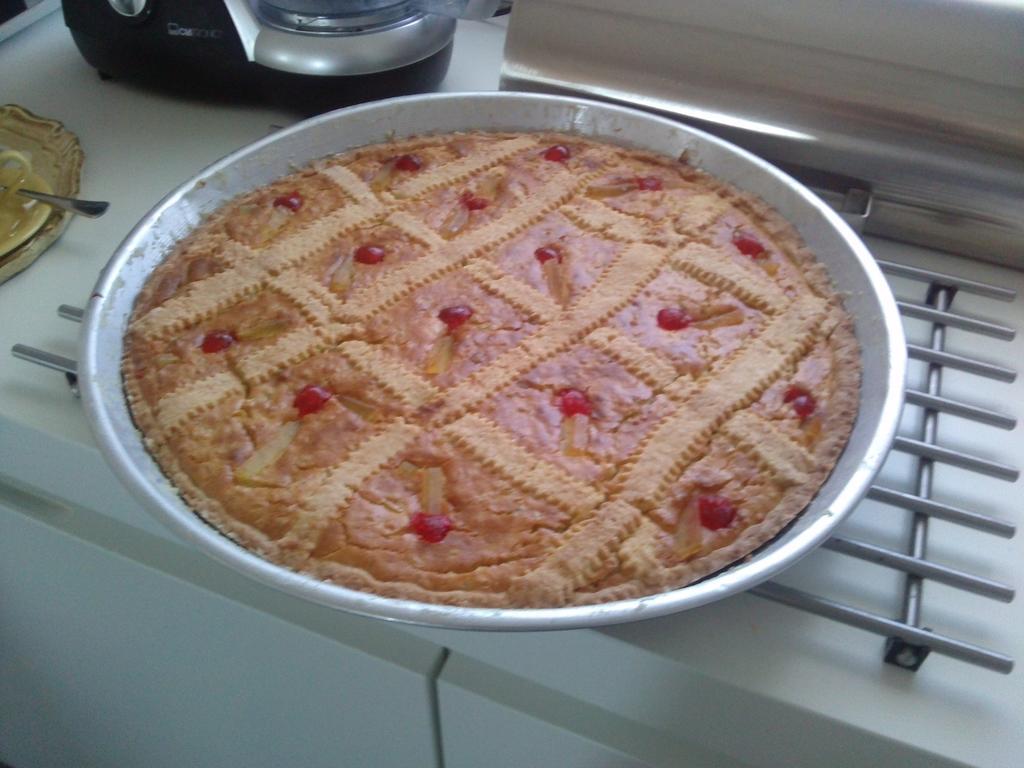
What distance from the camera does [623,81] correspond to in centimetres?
122

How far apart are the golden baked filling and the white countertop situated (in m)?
0.06

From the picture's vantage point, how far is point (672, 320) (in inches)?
38.1

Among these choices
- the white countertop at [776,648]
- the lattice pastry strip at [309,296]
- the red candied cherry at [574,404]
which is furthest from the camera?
the lattice pastry strip at [309,296]

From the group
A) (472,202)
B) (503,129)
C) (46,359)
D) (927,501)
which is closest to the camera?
(927,501)

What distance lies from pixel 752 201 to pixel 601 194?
20 cm

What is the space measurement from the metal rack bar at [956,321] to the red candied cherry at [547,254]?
1.33 ft

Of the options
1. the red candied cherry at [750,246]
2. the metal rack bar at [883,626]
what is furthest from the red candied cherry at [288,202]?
the metal rack bar at [883,626]

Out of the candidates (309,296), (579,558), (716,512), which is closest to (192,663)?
(309,296)

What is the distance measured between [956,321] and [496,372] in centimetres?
55

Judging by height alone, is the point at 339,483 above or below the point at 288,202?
below

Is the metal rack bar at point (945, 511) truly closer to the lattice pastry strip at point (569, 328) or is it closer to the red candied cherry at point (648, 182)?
the lattice pastry strip at point (569, 328)

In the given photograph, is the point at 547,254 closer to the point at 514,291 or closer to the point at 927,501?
the point at 514,291

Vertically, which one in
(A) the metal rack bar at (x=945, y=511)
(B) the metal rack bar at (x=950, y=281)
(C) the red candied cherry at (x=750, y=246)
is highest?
(B) the metal rack bar at (x=950, y=281)

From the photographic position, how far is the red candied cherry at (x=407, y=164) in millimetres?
1171
